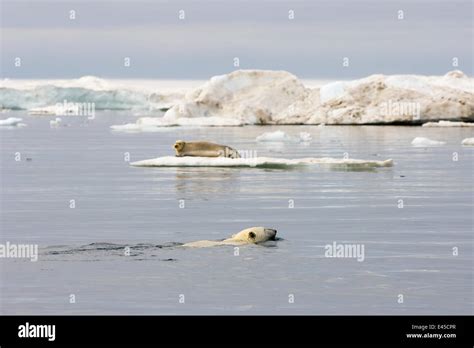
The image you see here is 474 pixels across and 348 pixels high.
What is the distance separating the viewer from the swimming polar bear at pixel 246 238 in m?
13.6

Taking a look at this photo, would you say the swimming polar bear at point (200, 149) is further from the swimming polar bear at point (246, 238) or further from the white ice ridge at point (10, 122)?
the white ice ridge at point (10, 122)

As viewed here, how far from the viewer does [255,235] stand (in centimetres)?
1380

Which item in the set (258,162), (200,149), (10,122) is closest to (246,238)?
(258,162)

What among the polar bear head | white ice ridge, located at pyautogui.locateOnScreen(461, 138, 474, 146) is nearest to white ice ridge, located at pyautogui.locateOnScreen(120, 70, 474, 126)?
white ice ridge, located at pyautogui.locateOnScreen(461, 138, 474, 146)

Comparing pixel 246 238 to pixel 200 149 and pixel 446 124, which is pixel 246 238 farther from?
pixel 446 124

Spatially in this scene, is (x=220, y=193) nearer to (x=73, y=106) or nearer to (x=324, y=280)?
(x=324, y=280)

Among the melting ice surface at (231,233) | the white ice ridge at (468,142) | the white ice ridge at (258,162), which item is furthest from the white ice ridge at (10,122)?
the white ice ridge at (258,162)

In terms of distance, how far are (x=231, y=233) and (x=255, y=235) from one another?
1080 millimetres

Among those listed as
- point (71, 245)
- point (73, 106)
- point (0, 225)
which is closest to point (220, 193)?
point (0, 225)

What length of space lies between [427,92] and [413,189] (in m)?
41.9

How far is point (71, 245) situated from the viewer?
13805mm

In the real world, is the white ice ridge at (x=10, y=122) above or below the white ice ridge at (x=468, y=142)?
above

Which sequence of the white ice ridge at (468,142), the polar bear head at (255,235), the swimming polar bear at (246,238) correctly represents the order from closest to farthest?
the swimming polar bear at (246,238) → the polar bear head at (255,235) → the white ice ridge at (468,142)

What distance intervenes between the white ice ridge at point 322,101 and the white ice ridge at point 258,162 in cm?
3350
